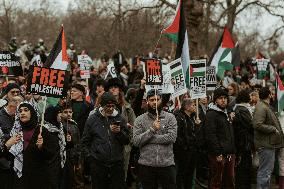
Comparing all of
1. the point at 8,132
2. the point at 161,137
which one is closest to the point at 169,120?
the point at 161,137

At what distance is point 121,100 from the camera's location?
→ 35.6ft

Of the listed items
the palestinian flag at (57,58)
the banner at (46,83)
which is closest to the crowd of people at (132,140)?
the banner at (46,83)

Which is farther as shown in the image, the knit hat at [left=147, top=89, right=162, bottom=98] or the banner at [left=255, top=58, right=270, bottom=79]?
the banner at [left=255, top=58, right=270, bottom=79]

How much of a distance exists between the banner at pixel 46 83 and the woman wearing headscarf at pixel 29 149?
33 centimetres

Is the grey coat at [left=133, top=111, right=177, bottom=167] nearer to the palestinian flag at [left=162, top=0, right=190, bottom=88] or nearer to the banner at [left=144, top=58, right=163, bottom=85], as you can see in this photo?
the banner at [left=144, top=58, right=163, bottom=85]

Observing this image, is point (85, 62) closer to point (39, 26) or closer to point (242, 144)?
point (242, 144)

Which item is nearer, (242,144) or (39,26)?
(242,144)

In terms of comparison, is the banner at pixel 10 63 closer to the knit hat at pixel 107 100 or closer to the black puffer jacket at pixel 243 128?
the knit hat at pixel 107 100

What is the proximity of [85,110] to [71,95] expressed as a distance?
1.21 feet

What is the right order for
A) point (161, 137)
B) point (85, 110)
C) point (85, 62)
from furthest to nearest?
point (85, 62) → point (85, 110) → point (161, 137)

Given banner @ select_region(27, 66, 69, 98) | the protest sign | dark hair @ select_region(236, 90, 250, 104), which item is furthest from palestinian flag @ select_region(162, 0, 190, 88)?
the protest sign

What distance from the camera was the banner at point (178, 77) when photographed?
10836mm

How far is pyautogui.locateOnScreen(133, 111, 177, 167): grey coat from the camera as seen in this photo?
30.3 feet

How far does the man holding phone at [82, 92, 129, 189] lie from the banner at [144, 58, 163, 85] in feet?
2.61
